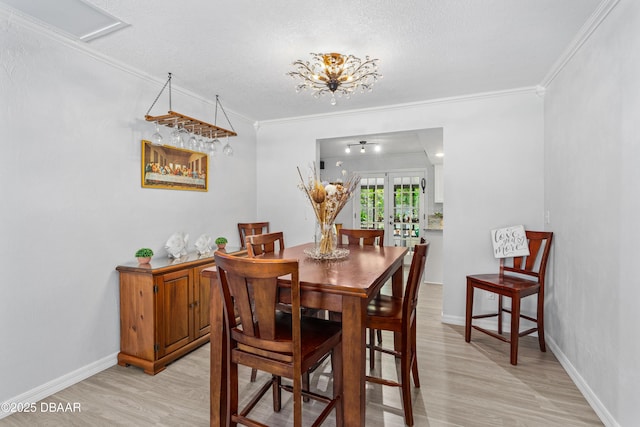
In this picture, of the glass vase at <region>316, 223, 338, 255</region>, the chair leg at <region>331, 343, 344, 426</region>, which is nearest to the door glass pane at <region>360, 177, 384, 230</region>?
the glass vase at <region>316, 223, 338, 255</region>

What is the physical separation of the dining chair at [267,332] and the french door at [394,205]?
5.50m

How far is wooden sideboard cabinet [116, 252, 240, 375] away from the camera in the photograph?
2.47 m

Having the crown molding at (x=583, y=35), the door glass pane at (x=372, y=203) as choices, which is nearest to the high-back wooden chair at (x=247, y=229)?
the crown molding at (x=583, y=35)

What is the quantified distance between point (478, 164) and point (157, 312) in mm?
3337

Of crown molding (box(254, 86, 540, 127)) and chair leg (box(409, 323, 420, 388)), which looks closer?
chair leg (box(409, 323, 420, 388))

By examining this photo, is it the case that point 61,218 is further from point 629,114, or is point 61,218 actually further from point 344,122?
point 629,114

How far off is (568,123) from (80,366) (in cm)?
416

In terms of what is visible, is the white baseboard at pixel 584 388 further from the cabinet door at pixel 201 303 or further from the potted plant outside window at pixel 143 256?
the potted plant outside window at pixel 143 256

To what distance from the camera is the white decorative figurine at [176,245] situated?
9.59 feet

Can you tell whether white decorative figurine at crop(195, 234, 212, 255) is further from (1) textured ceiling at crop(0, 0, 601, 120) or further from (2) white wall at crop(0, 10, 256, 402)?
(1) textured ceiling at crop(0, 0, 601, 120)

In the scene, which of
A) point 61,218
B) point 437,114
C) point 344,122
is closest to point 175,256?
point 61,218

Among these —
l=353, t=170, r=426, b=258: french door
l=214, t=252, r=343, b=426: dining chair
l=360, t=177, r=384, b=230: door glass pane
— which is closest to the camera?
l=214, t=252, r=343, b=426: dining chair

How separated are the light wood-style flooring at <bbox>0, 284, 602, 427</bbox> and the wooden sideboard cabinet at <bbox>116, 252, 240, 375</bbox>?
0.34 feet

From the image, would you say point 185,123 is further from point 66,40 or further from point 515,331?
point 515,331
